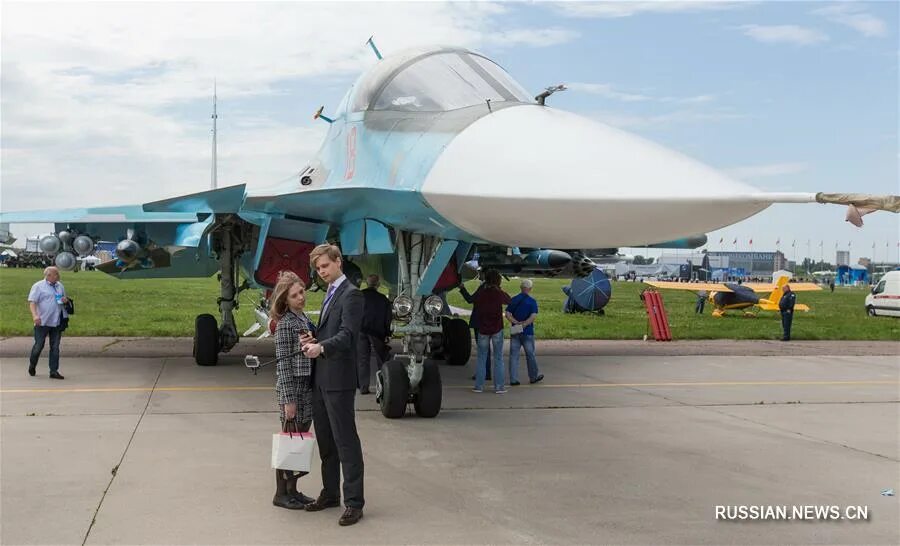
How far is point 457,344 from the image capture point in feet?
42.1

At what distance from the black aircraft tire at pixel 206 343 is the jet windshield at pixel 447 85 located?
5.47 metres

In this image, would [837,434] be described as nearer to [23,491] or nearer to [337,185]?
[337,185]

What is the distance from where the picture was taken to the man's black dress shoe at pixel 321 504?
16.3ft

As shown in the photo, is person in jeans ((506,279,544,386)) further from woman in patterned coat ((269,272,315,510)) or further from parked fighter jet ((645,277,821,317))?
parked fighter jet ((645,277,821,317))

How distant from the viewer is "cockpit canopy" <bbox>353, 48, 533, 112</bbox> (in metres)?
6.90

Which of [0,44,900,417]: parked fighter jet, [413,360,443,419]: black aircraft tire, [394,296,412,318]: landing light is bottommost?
[413,360,443,419]: black aircraft tire

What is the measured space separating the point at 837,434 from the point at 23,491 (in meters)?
6.82

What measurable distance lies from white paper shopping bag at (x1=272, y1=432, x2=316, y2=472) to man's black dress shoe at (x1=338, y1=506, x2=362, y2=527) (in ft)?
1.18

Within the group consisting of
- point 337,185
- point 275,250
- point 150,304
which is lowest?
point 150,304

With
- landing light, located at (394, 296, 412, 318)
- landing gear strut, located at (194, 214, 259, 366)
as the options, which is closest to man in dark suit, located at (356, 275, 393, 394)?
landing light, located at (394, 296, 412, 318)

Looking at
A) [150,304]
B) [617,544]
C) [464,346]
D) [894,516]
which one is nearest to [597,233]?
[617,544]

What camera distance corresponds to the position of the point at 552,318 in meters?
24.3

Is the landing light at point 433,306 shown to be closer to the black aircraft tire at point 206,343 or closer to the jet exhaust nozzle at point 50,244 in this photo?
the black aircraft tire at point 206,343

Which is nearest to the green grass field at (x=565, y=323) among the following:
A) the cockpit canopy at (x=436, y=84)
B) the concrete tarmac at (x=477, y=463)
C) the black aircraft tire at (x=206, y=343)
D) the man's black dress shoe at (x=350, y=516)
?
the black aircraft tire at (x=206, y=343)
